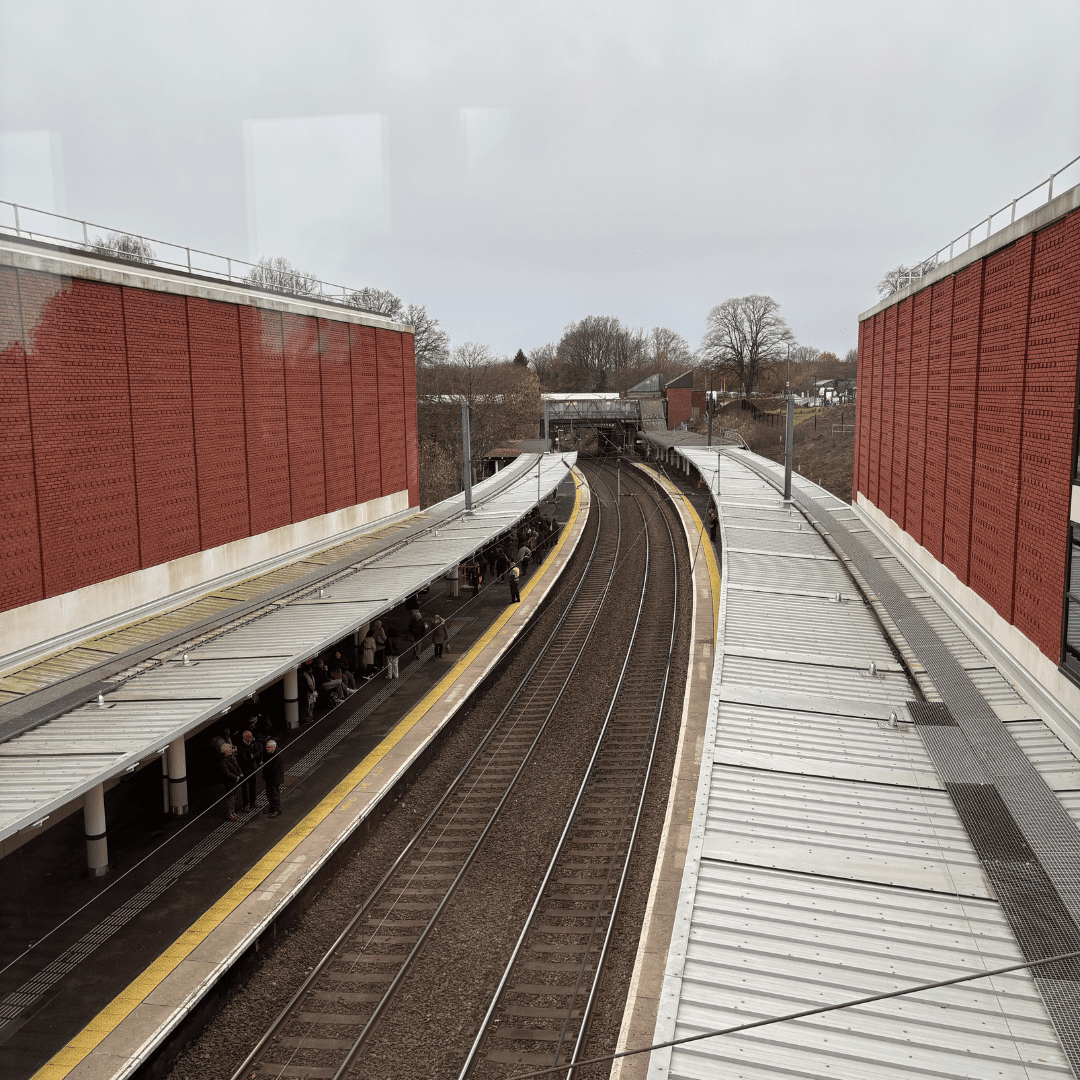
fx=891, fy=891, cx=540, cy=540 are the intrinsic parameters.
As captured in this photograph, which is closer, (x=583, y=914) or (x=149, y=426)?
(x=583, y=914)

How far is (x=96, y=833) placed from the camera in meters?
10.6

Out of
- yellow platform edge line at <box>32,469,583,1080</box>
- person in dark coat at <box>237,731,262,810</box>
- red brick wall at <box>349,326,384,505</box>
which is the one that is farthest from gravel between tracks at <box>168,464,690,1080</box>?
red brick wall at <box>349,326,384,505</box>

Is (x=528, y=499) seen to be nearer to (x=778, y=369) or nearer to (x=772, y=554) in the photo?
(x=772, y=554)

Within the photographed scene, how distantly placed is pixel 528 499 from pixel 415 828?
1878 cm

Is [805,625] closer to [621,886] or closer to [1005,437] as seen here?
[1005,437]

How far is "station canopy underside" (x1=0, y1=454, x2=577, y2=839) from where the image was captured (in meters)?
8.53

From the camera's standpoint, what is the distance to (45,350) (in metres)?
13.3

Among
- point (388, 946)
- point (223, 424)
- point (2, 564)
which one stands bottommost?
point (388, 946)

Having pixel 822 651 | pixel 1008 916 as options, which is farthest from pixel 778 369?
pixel 1008 916

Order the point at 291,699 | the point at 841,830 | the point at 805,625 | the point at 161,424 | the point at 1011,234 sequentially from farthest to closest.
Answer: the point at 161,424 → the point at 291,699 → the point at 805,625 → the point at 1011,234 → the point at 841,830

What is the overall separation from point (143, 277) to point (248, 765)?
889 centimetres

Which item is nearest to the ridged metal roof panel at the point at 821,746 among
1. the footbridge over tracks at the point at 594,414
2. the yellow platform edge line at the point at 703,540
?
the yellow platform edge line at the point at 703,540

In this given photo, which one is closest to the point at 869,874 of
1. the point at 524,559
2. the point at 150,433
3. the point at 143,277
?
the point at 150,433

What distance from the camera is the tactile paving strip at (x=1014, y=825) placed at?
6242mm
